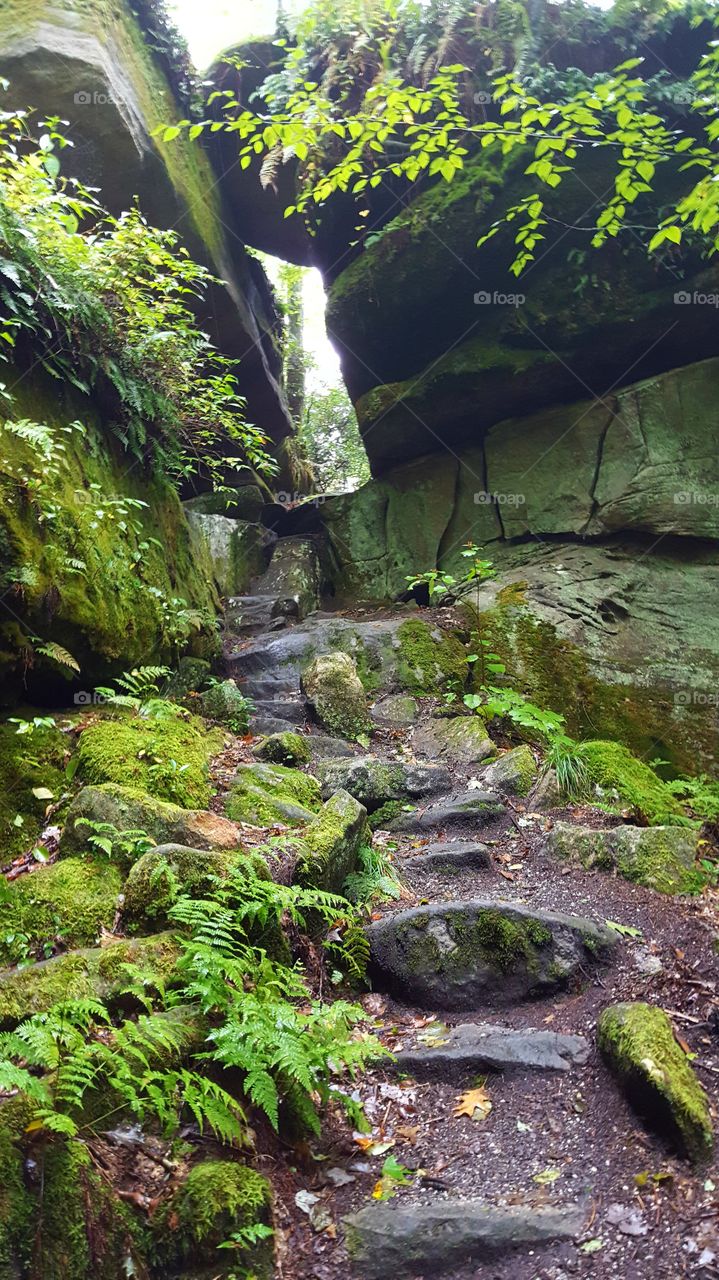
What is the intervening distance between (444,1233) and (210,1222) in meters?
0.82

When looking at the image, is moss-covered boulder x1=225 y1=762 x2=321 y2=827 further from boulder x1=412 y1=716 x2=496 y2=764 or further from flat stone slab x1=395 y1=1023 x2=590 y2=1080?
flat stone slab x1=395 y1=1023 x2=590 y2=1080

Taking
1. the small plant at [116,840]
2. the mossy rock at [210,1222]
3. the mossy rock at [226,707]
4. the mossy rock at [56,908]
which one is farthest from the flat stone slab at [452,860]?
the mossy rock at [210,1222]

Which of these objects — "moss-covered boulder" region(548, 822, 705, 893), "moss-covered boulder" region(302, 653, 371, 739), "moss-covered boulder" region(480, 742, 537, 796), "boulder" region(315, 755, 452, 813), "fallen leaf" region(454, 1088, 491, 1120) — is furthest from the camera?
"moss-covered boulder" region(302, 653, 371, 739)

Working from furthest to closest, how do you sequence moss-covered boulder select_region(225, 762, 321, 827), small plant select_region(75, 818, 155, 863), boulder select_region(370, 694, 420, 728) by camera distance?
boulder select_region(370, 694, 420, 728) → moss-covered boulder select_region(225, 762, 321, 827) → small plant select_region(75, 818, 155, 863)

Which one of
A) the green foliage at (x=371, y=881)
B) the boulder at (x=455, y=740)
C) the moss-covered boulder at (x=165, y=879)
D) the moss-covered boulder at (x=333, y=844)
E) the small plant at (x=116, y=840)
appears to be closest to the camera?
the moss-covered boulder at (x=165, y=879)

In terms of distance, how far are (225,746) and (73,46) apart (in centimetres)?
975

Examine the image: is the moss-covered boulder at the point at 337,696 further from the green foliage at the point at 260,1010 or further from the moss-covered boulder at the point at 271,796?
the green foliage at the point at 260,1010

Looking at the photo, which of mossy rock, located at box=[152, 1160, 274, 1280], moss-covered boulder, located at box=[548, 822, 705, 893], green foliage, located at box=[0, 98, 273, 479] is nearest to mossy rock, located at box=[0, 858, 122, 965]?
mossy rock, located at box=[152, 1160, 274, 1280]

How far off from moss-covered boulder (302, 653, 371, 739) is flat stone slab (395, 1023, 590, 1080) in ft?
14.3

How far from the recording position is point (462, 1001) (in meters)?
3.80

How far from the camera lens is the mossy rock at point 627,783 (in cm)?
572

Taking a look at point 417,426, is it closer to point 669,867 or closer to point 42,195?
point 42,195

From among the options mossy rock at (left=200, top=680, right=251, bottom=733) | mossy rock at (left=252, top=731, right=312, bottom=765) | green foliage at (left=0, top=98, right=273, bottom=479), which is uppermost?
green foliage at (left=0, top=98, right=273, bottom=479)

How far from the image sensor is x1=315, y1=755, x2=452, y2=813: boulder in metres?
6.04
